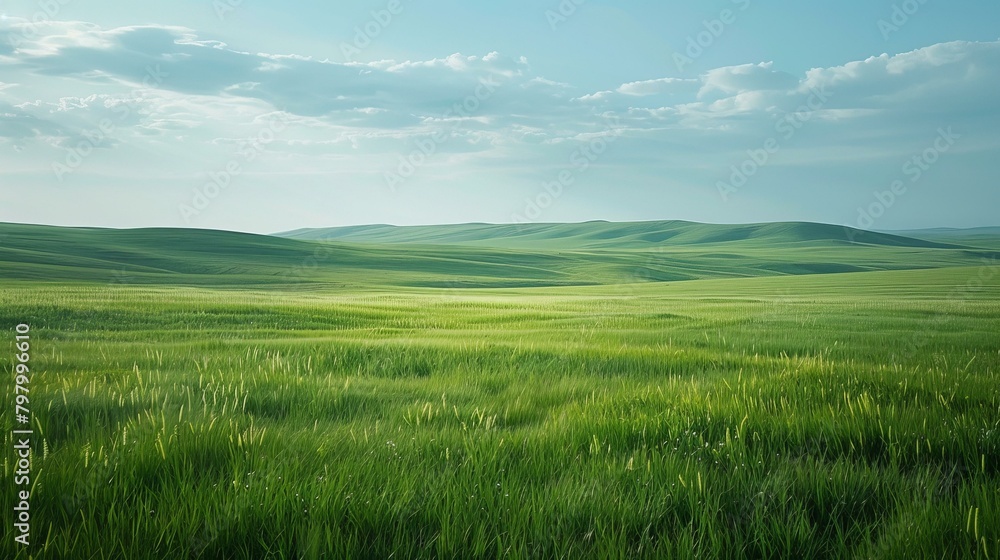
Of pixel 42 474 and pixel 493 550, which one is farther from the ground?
pixel 42 474

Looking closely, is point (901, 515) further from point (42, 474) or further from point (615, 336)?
point (615, 336)

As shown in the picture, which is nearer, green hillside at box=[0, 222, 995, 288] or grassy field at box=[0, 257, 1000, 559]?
grassy field at box=[0, 257, 1000, 559]

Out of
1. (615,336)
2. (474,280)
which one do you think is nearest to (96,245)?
(474,280)

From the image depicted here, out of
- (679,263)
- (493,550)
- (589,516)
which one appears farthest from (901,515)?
(679,263)

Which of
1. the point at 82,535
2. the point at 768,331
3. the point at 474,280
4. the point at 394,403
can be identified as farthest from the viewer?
the point at 474,280

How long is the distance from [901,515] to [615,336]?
8.47 metres

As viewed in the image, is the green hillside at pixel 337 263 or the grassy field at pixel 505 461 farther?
the green hillside at pixel 337 263

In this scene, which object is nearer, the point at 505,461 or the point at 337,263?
the point at 505,461

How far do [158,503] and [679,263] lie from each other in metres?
130

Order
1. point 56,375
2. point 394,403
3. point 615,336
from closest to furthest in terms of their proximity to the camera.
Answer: point 394,403 < point 56,375 < point 615,336

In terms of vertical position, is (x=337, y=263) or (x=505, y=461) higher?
(x=505, y=461)

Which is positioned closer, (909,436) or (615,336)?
(909,436)

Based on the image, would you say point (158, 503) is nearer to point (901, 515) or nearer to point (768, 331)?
point (901, 515)

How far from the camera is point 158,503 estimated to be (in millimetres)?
2625
